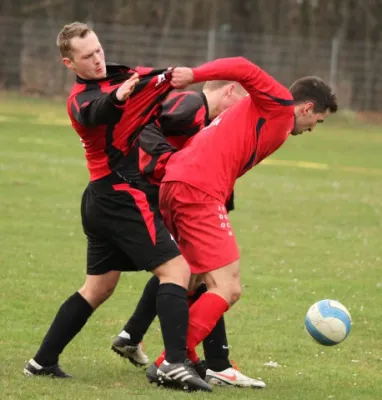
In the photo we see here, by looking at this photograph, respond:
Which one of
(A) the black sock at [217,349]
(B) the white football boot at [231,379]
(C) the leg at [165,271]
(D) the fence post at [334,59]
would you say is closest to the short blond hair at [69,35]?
(C) the leg at [165,271]

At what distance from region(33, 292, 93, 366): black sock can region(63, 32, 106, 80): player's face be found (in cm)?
134

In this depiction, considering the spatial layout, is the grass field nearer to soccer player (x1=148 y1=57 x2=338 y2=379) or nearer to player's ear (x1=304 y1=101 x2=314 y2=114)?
soccer player (x1=148 y1=57 x2=338 y2=379)

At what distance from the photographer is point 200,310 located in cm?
643

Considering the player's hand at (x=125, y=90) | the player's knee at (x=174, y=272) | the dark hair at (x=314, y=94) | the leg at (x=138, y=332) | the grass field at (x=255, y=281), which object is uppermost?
the player's hand at (x=125, y=90)

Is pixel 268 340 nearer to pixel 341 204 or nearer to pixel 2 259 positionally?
pixel 2 259

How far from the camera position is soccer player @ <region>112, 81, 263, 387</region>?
683 cm

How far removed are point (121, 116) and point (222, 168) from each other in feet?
2.72

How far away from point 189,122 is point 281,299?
108 inches

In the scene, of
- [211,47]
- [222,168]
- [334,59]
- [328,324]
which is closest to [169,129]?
[222,168]

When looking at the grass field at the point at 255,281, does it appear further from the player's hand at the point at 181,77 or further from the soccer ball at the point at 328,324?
the player's hand at the point at 181,77

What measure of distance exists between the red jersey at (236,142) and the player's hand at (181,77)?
503 mm

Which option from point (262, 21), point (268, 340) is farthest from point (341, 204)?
point (262, 21)

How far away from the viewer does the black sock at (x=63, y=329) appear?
6.51m

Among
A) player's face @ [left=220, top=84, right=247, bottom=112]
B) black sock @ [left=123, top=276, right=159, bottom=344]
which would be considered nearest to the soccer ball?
black sock @ [left=123, top=276, right=159, bottom=344]
